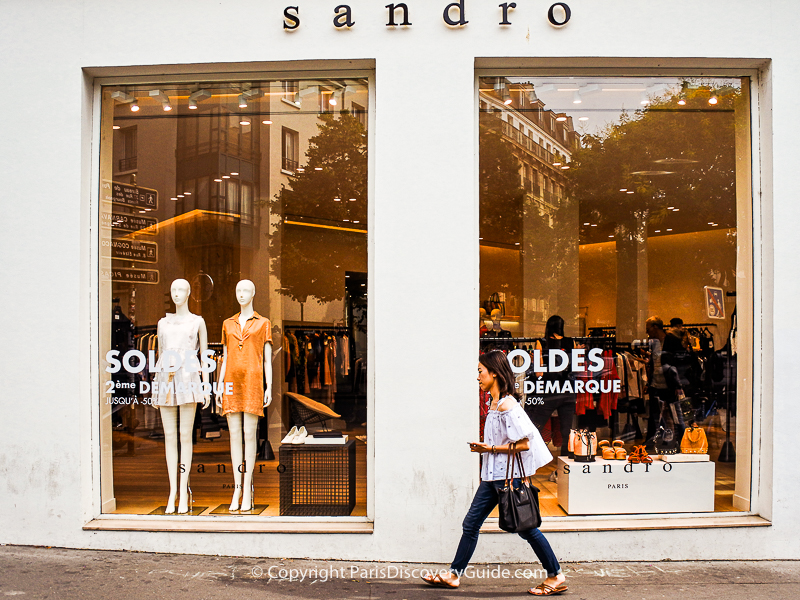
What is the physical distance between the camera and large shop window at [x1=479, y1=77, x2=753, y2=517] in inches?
208

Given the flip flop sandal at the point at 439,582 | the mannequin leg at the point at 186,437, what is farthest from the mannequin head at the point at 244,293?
the flip flop sandal at the point at 439,582

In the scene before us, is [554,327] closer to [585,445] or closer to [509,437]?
[585,445]

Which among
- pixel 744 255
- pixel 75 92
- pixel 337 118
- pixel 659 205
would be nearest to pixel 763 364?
pixel 744 255

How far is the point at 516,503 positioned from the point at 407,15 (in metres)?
3.87

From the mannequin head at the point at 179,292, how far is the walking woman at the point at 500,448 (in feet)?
9.82

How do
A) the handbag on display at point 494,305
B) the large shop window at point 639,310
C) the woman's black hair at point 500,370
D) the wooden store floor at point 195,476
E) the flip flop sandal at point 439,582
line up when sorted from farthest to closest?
the handbag on display at point 494,305
the wooden store floor at point 195,476
the large shop window at point 639,310
the flip flop sandal at point 439,582
the woman's black hair at point 500,370

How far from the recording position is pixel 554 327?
619cm

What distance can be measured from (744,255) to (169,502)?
18.4 feet

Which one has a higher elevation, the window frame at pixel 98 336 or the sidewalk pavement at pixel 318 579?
the window frame at pixel 98 336

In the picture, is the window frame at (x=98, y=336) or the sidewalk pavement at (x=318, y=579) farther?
the window frame at (x=98, y=336)

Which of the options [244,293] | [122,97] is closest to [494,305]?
[244,293]

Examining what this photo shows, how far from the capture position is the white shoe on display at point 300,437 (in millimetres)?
5484

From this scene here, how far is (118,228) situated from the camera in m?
5.62

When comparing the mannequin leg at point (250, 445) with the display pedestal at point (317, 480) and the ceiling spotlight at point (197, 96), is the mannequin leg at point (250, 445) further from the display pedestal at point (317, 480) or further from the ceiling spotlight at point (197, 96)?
the ceiling spotlight at point (197, 96)
